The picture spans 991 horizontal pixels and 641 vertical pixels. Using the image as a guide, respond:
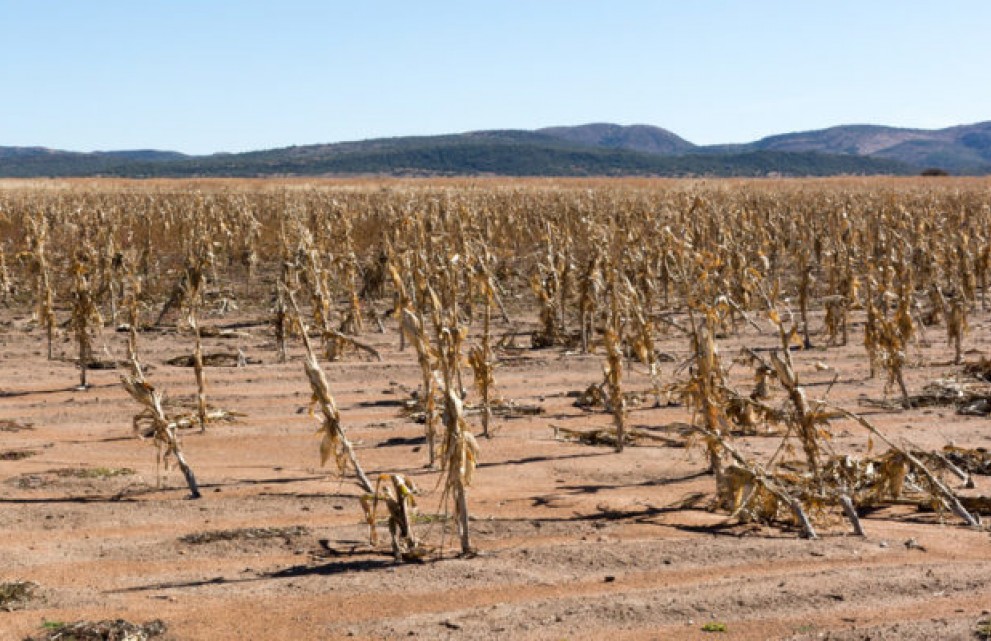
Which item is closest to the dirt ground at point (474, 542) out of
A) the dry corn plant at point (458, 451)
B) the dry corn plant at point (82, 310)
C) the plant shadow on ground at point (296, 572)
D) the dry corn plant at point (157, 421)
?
the plant shadow on ground at point (296, 572)

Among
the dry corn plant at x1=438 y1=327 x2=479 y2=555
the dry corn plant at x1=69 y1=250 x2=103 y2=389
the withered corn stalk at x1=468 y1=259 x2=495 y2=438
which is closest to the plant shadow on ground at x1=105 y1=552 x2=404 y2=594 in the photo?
the dry corn plant at x1=438 y1=327 x2=479 y2=555

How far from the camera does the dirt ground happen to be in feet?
15.9

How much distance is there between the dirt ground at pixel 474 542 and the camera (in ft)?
15.9

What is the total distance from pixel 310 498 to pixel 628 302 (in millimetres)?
3304

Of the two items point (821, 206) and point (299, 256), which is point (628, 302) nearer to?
point (299, 256)

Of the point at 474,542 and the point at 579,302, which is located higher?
the point at 579,302

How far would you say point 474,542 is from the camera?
5938 millimetres

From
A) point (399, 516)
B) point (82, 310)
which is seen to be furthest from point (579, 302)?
point (399, 516)

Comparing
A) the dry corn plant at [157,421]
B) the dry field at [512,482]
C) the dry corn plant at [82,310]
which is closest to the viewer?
the dry field at [512,482]

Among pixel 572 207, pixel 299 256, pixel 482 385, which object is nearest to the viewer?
pixel 482 385

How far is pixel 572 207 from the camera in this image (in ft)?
92.5

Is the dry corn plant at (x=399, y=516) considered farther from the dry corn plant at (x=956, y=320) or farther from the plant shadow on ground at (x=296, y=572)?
the dry corn plant at (x=956, y=320)

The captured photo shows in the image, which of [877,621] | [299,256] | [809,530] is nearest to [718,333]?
[299,256]

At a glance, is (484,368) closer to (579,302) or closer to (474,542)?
(474,542)
